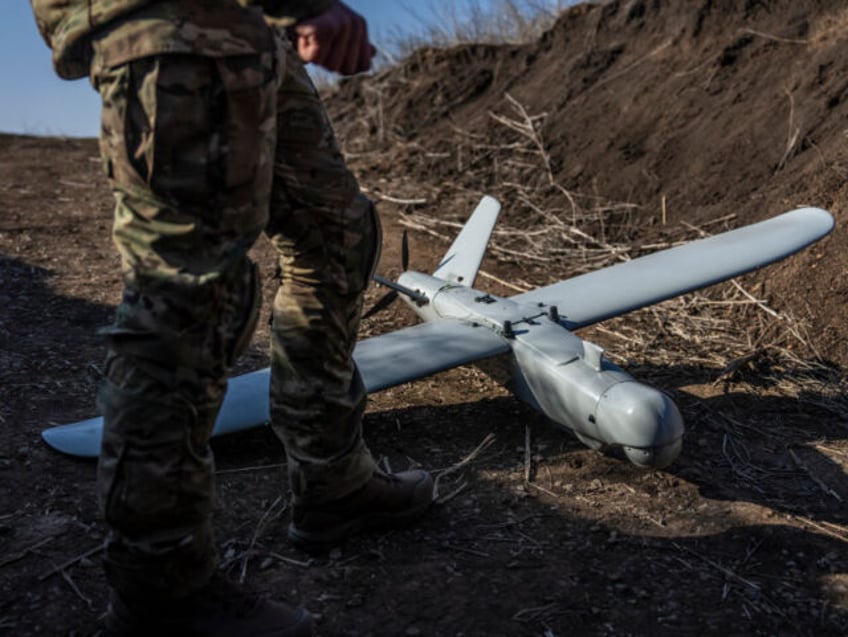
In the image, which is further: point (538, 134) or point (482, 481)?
point (538, 134)

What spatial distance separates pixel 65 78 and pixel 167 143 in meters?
0.42

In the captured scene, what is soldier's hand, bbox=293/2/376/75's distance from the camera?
1923mm

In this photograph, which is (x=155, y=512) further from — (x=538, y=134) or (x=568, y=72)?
(x=568, y=72)

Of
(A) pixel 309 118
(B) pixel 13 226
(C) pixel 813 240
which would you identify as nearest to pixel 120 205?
(A) pixel 309 118

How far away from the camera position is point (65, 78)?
6.98 ft

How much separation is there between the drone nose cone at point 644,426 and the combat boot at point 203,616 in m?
1.48

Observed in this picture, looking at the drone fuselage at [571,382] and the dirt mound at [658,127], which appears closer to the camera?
the drone fuselage at [571,382]

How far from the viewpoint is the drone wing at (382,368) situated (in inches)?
138

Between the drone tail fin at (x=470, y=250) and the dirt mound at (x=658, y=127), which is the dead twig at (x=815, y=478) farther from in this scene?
the drone tail fin at (x=470, y=250)

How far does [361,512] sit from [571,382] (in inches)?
43.7

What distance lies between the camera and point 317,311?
261 centimetres

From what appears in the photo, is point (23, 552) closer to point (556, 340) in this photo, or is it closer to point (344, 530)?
point (344, 530)

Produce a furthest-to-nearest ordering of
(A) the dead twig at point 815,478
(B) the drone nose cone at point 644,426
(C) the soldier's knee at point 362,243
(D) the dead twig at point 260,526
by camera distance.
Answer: (A) the dead twig at point 815,478, (B) the drone nose cone at point 644,426, (D) the dead twig at point 260,526, (C) the soldier's knee at point 362,243

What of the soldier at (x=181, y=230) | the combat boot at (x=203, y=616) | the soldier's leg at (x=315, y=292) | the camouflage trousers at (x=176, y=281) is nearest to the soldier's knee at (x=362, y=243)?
the soldier's leg at (x=315, y=292)
